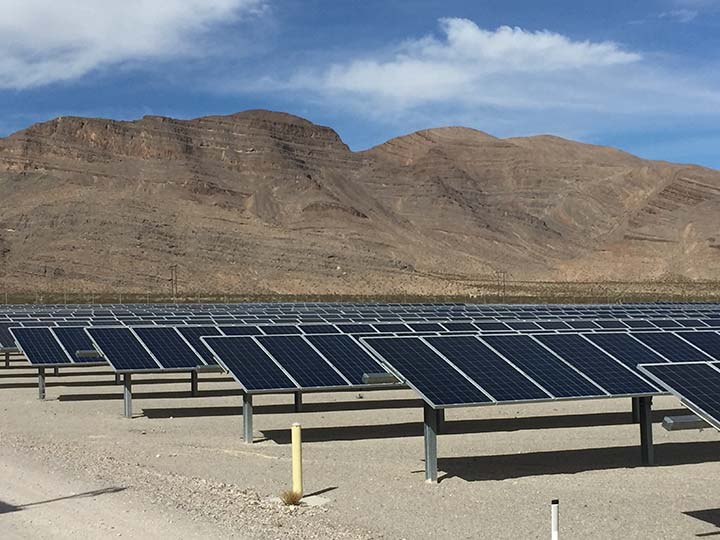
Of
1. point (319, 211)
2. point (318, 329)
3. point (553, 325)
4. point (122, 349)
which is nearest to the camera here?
point (122, 349)

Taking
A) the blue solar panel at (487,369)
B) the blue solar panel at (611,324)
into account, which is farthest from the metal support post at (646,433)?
the blue solar panel at (611,324)

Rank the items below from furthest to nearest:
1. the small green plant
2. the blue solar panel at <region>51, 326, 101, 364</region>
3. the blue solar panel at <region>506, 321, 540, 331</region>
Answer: the blue solar panel at <region>506, 321, 540, 331</region>
the blue solar panel at <region>51, 326, 101, 364</region>
the small green plant

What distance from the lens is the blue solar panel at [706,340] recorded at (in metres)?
16.6

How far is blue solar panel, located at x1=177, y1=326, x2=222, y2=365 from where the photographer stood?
2115 centimetres

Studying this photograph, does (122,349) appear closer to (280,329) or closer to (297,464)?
(280,329)

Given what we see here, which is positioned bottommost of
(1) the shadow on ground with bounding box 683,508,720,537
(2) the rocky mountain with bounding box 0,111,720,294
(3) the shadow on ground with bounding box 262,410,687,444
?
(3) the shadow on ground with bounding box 262,410,687,444

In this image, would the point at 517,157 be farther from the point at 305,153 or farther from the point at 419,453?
the point at 419,453

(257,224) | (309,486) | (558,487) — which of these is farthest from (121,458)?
(257,224)

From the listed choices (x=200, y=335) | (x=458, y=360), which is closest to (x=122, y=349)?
(x=200, y=335)

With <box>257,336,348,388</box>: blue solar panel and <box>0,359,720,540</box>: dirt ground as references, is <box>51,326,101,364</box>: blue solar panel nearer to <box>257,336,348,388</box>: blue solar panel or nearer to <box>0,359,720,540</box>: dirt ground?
<box>0,359,720,540</box>: dirt ground

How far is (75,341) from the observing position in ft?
78.5

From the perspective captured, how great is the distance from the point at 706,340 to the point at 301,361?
7.15 metres

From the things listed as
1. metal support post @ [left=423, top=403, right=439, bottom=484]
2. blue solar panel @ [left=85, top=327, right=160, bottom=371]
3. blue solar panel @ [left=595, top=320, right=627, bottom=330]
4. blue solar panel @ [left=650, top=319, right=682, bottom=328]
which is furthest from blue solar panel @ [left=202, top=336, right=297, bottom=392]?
blue solar panel @ [left=650, top=319, right=682, bottom=328]

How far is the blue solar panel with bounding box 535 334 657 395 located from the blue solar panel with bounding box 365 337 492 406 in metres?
2.13
